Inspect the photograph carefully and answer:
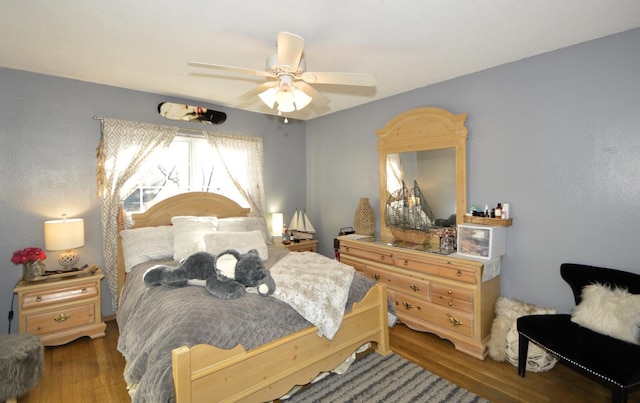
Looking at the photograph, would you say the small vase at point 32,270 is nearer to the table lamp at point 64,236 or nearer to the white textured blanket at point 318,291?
the table lamp at point 64,236

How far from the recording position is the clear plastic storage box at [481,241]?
8.20 ft

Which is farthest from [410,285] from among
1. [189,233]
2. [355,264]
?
[189,233]

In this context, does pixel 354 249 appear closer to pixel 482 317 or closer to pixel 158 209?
pixel 482 317

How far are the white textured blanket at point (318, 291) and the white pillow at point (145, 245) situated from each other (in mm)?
1241

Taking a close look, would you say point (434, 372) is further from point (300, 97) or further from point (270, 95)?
point (270, 95)

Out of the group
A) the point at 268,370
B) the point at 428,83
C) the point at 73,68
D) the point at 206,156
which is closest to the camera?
the point at 268,370

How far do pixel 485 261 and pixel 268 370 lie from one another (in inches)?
74.5

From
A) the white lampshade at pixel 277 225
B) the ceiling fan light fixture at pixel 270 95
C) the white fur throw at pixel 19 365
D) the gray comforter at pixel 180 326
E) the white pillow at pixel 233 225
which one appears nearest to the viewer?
the gray comforter at pixel 180 326

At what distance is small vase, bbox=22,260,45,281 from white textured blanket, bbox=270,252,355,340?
213cm

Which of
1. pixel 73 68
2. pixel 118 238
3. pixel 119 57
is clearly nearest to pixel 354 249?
pixel 118 238

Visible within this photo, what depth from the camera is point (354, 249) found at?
349 cm

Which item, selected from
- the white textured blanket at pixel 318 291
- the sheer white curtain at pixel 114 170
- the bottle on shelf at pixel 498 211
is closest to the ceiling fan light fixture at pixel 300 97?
the white textured blanket at pixel 318 291

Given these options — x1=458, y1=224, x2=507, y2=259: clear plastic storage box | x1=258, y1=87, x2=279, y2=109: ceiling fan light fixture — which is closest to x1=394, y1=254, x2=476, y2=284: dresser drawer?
x1=458, y1=224, x2=507, y2=259: clear plastic storage box

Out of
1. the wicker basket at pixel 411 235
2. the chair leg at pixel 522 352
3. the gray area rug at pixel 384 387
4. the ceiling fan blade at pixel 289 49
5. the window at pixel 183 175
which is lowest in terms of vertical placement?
the gray area rug at pixel 384 387
